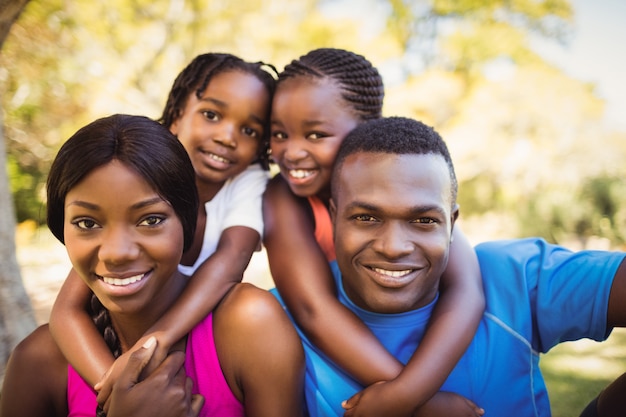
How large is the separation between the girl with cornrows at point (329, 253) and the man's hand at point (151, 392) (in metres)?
0.54

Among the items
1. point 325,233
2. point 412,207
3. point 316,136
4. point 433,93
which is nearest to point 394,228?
point 412,207

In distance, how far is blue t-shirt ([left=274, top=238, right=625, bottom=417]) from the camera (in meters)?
1.94

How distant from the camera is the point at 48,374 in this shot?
78.4 inches

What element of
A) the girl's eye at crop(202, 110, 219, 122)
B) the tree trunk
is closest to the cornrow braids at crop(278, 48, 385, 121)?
the girl's eye at crop(202, 110, 219, 122)

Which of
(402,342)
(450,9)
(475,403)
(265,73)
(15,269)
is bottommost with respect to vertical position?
(475,403)

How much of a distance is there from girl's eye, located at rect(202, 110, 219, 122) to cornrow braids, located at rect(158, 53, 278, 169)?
0.10 m

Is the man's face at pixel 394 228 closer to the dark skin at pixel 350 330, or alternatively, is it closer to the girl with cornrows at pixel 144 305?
the dark skin at pixel 350 330

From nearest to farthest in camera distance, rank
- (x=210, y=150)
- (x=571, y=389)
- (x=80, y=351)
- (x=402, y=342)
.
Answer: (x=80, y=351)
(x=402, y=342)
(x=210, y=150)
(x=571, y=389)

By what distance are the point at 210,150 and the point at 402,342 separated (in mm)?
1304

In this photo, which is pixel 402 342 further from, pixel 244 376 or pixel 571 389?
pixel 571 389

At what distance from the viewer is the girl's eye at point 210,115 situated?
262 centimetres

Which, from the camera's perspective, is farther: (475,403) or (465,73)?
(465,73)

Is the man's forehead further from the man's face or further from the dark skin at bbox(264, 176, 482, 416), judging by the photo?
the dark skin at bbox(264, 176, 482, 416)

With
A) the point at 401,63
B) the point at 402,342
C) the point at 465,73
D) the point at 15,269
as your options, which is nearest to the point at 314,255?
the point at 402,342
